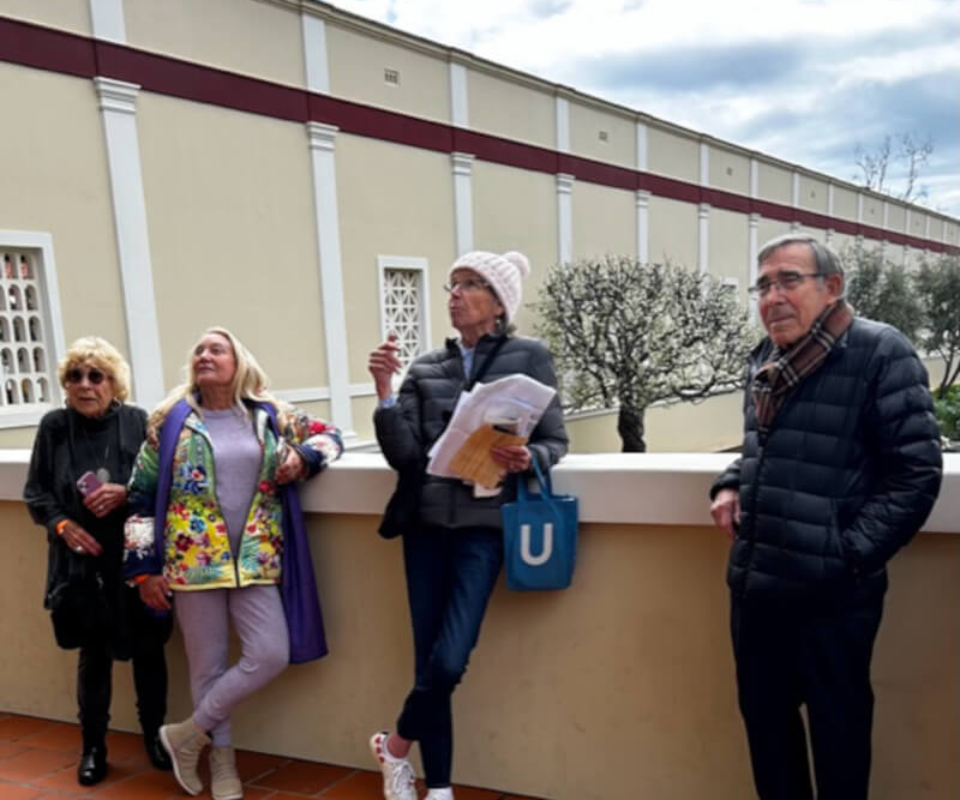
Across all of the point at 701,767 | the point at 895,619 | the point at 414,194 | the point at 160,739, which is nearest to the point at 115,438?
the point at 160,739

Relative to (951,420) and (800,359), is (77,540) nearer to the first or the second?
(800,359)

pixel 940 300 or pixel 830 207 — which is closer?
pixel 940 300

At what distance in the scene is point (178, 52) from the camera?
965 cm

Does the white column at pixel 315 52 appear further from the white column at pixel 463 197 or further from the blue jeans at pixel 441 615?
the blue jeans at pixel 441 615

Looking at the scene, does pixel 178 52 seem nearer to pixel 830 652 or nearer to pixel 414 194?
pixel 414 194

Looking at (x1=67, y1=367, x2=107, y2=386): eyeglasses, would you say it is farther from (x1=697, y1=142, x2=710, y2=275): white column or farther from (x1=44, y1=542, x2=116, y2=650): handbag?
(x1=697, y1=142, x2=710, y2=275): white column

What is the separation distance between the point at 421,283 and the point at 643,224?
6988 mm

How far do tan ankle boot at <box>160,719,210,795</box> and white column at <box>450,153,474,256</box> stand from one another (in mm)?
11482

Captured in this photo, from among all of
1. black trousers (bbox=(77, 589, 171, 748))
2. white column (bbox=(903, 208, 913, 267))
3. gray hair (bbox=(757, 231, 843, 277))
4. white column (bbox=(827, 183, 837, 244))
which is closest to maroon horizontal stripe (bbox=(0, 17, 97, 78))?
black trousers (bbox=(77, 589, 171, 748))

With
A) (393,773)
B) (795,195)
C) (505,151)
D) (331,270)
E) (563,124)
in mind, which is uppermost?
(563,124)

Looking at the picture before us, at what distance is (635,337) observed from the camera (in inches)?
558

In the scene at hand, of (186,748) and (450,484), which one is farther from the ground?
(450,484)

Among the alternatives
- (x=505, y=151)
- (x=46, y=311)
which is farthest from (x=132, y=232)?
(x=505, y=151)

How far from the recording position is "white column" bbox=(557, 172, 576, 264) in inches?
617
